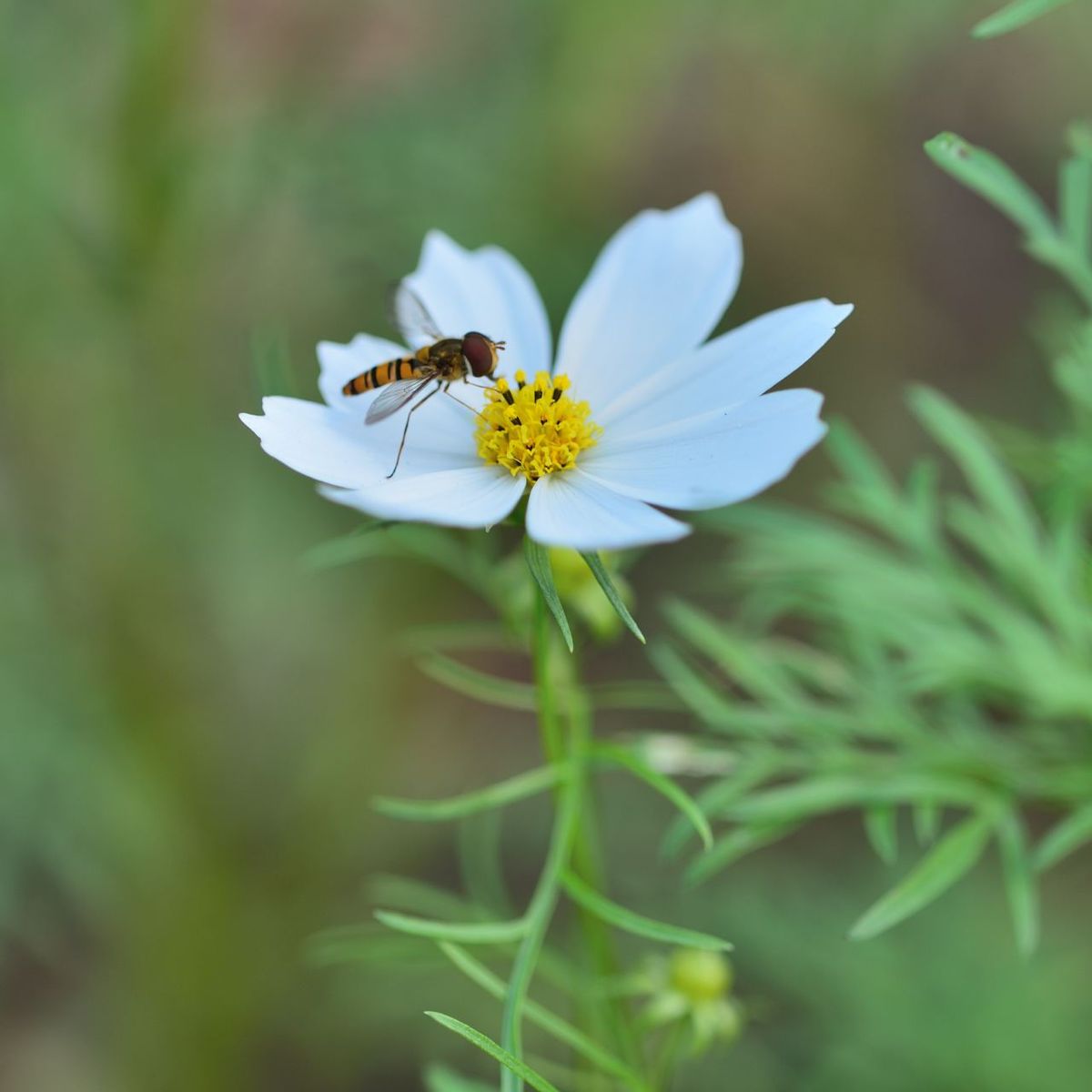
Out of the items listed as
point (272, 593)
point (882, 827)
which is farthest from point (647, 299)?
point (272, 593)

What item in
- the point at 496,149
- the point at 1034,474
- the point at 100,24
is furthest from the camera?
the point at 496,149

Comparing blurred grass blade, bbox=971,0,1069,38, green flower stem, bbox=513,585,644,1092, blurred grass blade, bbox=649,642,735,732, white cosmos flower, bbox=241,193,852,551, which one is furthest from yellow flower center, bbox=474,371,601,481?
blurred grass blade, bbox=971,0,1069,38

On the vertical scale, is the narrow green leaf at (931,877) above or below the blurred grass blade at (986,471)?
below

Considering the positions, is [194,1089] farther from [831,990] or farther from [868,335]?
[868,335]

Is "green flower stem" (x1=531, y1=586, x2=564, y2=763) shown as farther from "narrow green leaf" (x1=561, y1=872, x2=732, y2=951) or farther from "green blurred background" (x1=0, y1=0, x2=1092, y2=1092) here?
"green blurred background" (x1=0, y1=0, x2=1092, y2=1092)

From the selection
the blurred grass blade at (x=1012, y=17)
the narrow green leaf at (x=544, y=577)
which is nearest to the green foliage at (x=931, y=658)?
the blurred grass blade at (x=1012, y=17)

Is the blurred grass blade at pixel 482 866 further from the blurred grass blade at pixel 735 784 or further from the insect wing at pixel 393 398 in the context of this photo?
the insect wing at pixel 393 398

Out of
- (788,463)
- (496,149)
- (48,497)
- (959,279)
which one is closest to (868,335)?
(959,279)
